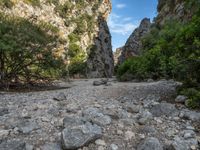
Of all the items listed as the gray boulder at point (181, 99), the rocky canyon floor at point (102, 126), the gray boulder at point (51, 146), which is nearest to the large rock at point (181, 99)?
the gray boulder at point (181, 99)

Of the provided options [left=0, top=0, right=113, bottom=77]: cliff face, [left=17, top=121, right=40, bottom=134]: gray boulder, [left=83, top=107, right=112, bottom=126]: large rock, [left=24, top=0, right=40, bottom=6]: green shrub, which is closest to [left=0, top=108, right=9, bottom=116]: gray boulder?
[left=17, top=121, right=40, bottom=134]: gray boulder

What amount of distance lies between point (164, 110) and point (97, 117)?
140 centimetres

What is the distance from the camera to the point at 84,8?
51312 millimetres

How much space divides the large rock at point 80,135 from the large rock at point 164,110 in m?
1.48

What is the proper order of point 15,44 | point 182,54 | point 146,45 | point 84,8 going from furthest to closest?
point 84,8, point 146,45, point 15,44, point 182,54

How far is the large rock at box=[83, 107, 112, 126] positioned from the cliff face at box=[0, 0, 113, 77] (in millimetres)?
33047

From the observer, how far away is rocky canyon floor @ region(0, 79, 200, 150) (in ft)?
11.6

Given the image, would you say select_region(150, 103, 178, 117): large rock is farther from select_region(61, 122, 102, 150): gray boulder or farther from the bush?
the bush

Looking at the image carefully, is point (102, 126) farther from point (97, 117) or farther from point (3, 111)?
point (3, 111)

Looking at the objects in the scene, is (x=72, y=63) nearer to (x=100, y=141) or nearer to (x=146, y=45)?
(x=146, y=45)

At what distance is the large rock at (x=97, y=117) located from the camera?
4333 mm

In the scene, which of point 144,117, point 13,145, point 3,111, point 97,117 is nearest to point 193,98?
point 144,117

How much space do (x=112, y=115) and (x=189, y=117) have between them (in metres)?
1.42

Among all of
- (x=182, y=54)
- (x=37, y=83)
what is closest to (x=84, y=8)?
(x=37, y=83)
